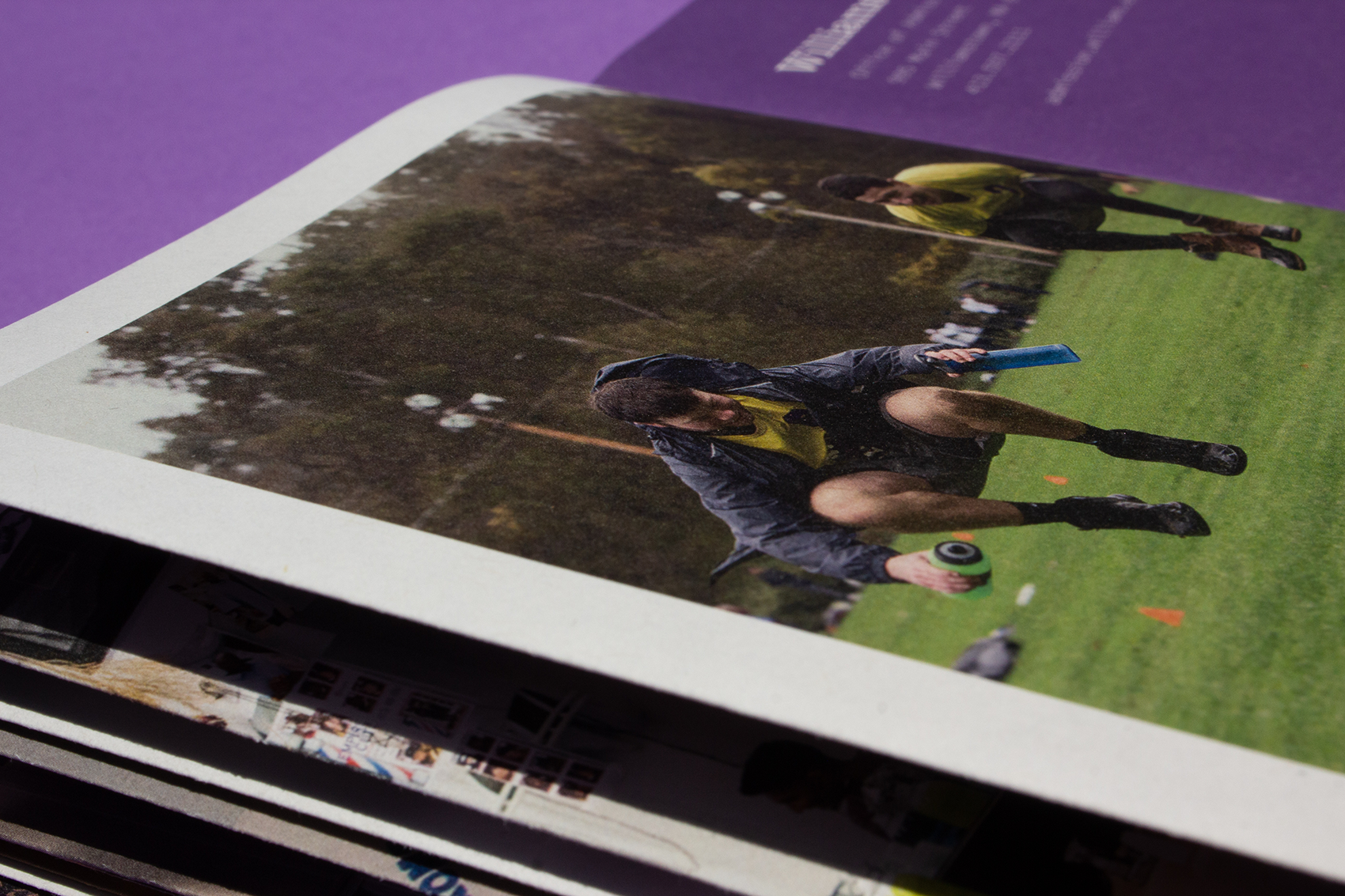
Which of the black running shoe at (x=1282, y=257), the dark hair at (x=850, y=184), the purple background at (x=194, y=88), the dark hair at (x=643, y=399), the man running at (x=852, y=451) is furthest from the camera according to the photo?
the purple background at (x=194, y=88)

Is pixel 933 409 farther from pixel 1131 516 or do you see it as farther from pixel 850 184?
pixel 850 184

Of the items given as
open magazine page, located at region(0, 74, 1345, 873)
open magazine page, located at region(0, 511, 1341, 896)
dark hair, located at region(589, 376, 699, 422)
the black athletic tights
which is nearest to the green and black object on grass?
open magazine page, located at region(0, 74, 1345, 873)

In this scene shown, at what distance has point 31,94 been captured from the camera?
61.9 inches

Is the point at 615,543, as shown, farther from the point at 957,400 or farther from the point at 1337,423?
the point at 1337,423

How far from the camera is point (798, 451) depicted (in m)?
0.78

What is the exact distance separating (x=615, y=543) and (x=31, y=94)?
140 centimetres

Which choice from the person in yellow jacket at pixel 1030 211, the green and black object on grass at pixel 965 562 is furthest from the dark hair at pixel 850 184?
the green and black object on grass at pixel 965 562

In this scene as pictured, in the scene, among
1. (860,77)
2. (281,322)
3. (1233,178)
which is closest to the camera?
(281,322)

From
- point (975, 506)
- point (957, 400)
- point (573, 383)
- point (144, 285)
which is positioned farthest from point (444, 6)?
point (975, 506)

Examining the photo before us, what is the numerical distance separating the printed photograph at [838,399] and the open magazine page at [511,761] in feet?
0.08

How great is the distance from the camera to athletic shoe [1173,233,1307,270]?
105 cm

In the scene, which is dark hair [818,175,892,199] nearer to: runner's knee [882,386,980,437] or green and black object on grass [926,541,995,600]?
runner's knee [882,386,980,437]

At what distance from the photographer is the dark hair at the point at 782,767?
66cm

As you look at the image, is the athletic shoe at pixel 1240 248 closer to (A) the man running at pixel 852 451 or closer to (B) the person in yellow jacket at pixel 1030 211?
(B) the person in yellow jacket at pixel 1030 211
